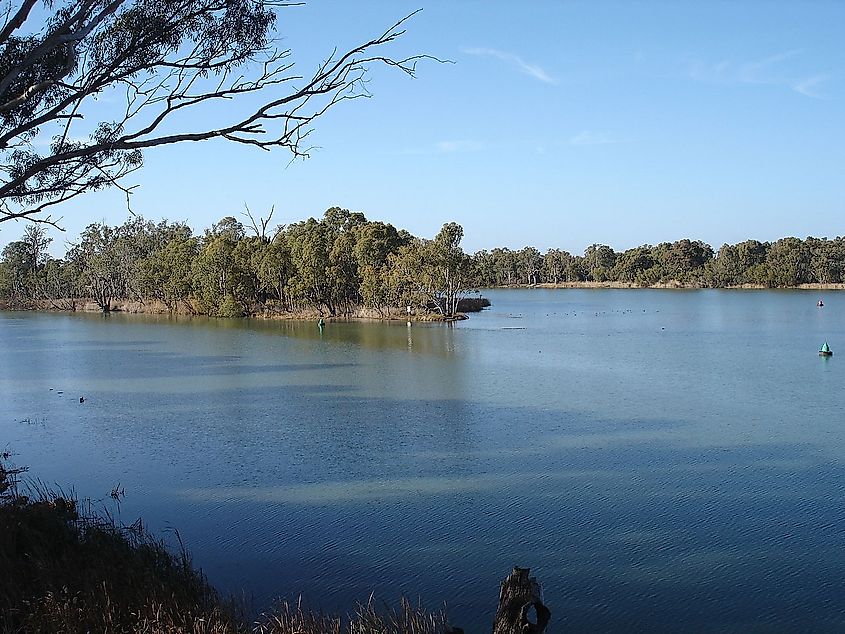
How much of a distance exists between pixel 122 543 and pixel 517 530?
4.07m

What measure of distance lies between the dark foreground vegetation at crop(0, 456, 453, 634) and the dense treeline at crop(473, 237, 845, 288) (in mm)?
54581

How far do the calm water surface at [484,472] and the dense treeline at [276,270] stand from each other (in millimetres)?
18391

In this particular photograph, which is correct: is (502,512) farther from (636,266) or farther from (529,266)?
(529,266)

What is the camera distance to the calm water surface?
24.3 ft

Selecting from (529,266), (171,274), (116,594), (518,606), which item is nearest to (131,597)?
(116,594)

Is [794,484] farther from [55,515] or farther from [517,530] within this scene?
[55,515]

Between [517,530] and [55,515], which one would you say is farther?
[517,530]

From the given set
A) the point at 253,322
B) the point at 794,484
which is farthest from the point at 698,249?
the point at 794,484

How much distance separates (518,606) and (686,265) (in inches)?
3957

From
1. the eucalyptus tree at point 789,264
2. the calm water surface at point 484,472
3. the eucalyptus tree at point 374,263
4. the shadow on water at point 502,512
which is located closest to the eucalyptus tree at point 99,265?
the eucalyptus tree at point 374,263

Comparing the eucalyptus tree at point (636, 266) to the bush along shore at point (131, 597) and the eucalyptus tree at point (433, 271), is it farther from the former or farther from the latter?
the bush along shore at point (131, 597)

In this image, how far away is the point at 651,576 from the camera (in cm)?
755

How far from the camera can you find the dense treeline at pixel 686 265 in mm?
84562

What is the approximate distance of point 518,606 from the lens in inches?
190
